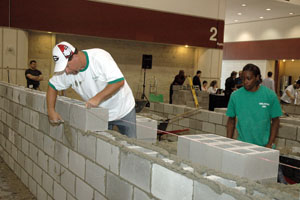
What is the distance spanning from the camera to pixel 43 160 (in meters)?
4.11

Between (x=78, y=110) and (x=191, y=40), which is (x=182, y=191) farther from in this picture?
(x=191, y=40)

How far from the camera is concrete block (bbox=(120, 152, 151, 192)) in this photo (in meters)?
2.22

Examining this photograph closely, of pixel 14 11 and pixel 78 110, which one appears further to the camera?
Answer: pixel 14 11

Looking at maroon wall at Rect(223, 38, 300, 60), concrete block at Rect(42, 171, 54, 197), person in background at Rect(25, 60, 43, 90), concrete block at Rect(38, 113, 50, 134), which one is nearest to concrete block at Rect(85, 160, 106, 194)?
concrete block at Rect(42, 171, 54, 197)

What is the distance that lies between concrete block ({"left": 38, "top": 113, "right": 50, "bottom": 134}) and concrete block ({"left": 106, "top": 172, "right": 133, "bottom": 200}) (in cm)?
152

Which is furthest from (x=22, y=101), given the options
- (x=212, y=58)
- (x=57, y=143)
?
(x=212, y=58)

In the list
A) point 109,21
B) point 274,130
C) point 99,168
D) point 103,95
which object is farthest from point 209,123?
point 109,21

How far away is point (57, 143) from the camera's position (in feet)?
12.1

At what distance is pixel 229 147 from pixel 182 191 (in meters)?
0.87

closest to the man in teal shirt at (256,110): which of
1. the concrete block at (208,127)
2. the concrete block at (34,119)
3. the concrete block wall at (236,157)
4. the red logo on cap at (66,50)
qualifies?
the concrete block wall at (236,157)

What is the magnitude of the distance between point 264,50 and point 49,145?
1733 centimetres

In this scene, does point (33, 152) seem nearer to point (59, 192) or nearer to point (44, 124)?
point (44, 124)

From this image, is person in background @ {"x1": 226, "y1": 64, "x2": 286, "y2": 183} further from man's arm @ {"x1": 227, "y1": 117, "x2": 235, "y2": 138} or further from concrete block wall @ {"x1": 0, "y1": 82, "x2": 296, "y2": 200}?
concrete block wall @ {"x1": 0, "y1": 82, "x2": 296, "y2": 200}

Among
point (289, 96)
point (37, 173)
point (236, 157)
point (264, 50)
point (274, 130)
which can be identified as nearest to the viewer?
point (236, 157)
